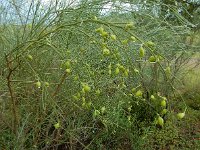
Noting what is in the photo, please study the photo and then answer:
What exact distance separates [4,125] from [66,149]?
1042 mm

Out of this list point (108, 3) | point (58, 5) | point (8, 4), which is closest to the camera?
point (108, 3)

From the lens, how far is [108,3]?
217 cm

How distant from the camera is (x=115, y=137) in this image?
171 inches

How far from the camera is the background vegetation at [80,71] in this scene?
1.74 meters

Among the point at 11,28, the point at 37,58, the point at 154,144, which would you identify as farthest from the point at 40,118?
the point at 154,144

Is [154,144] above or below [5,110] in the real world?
below

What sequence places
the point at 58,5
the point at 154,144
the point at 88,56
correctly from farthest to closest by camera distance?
the point at 154,144 → the point at 88,56 → the point at 58,5

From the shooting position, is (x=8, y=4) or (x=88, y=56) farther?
(x=8, y=4)

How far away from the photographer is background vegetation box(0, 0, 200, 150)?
1737mm

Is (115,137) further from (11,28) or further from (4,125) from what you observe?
(11,28)

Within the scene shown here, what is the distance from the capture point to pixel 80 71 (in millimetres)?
2396

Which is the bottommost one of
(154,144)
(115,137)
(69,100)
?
(154,144)

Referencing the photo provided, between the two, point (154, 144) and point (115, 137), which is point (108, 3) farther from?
point (154, 144)

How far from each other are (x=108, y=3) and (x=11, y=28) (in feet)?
3.88
